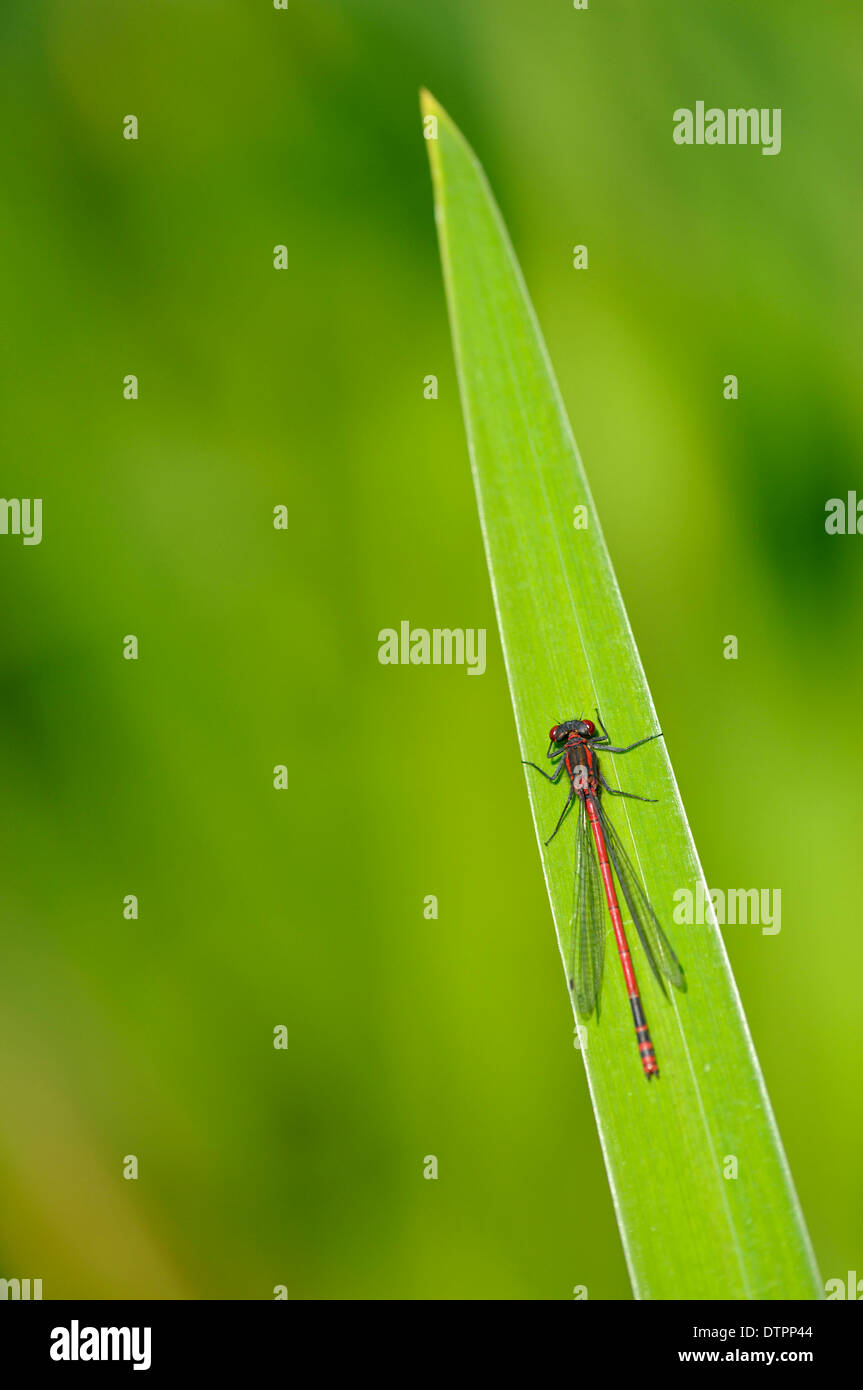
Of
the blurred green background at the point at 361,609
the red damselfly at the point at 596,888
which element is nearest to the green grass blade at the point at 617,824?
the red damselfly at the point at 596,888

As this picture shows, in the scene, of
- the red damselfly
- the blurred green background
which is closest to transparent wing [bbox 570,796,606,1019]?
the red damselfly

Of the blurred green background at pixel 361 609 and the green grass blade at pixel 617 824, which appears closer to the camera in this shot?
the green grass blade at pixel 617 824

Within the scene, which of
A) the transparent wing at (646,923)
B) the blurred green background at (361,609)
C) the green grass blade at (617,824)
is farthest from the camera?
the blurred green background at (361,609)

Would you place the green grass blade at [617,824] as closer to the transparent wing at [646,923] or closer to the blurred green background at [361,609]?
the transparent wing at [646,923]

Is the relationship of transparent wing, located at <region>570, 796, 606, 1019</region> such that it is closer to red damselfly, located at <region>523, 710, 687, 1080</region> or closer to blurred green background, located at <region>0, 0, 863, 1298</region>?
red damselfly, located at <region>523, 710, 687, 1080</region>

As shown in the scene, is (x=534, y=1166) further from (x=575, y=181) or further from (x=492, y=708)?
(x=575, y=181)
